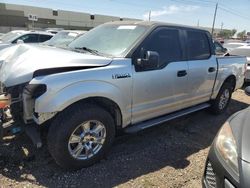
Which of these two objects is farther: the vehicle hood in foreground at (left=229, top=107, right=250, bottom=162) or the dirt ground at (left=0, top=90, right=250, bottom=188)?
the dirt ground at (left=0, top=90, right=250, bottom=188)

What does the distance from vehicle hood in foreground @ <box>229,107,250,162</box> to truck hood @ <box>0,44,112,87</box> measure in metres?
1.68

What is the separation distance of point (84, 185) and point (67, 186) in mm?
195

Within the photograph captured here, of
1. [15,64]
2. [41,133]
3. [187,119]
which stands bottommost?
[187,119]

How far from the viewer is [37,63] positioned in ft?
10.5

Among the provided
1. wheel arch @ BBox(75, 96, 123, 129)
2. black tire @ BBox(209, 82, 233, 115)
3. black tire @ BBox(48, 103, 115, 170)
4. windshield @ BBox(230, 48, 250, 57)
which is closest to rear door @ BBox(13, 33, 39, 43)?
windshield @ BBox(230, 48, 250, 57)

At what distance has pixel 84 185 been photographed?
→ 3219 millimetres

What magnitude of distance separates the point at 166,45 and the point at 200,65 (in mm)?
917

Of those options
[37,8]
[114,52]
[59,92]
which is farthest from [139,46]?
[37,8]

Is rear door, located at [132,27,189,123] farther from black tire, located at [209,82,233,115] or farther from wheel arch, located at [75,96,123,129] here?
black tire, located at [209,82,233,115]

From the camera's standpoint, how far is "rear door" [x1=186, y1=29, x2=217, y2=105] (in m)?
4.77

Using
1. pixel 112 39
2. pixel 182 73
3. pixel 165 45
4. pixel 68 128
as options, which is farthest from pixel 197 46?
pixel 68 128

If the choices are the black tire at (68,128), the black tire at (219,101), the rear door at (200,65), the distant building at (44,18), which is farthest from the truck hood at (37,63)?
the distant building at (44,18)

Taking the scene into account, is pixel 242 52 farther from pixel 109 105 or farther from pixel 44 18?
pixel 44 18

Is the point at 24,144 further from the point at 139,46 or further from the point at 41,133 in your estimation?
the point at 139,46
